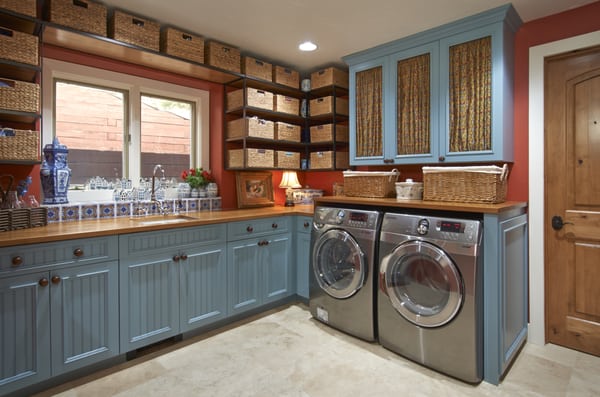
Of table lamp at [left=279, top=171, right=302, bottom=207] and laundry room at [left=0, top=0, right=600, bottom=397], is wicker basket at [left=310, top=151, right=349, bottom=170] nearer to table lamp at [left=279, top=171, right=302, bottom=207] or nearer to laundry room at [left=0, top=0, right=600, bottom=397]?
table lamp at [left=279, top=171, right=302, bottom=207]

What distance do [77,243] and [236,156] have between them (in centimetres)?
170

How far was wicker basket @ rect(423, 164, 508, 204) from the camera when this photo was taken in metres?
2.26

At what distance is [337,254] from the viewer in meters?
2.82

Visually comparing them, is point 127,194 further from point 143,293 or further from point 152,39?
point 152,39

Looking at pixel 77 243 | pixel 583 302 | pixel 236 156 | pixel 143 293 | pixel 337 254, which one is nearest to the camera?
pixel 77 243

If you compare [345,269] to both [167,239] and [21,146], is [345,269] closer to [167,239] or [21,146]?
[167,239]

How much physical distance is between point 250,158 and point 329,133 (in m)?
0.90

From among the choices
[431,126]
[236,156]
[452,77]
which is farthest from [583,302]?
[236,156]

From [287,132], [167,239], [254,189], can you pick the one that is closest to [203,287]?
[167,239]

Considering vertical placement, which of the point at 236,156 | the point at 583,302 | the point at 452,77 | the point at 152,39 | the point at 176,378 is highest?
the point at 152,39

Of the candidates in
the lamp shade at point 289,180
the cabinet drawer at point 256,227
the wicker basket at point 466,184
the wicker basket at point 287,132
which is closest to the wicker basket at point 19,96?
the cabinet drawer at point 256,227

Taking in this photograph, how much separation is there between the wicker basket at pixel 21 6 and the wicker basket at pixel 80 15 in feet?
0.33

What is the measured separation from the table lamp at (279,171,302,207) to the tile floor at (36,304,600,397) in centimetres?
160

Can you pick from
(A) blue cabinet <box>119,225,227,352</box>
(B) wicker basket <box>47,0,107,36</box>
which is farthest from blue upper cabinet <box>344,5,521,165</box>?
(B) wicker basket <box>47,0,107,36</box>
